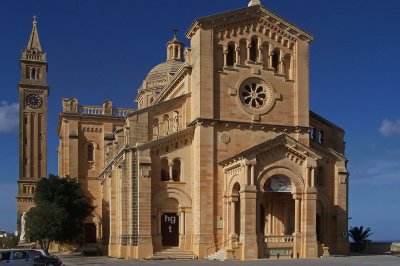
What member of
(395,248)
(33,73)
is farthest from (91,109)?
(395,248)

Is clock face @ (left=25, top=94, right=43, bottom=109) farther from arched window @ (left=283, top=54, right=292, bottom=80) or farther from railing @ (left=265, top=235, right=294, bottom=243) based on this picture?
railing @ (left=265, top=235, right=294, bottom=243)

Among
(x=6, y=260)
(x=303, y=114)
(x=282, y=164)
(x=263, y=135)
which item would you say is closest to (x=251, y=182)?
(x=282, y=164)

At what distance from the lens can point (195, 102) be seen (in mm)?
41875

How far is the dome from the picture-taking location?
66125mm

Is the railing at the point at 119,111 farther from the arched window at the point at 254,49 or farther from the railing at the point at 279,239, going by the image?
the railing at the point at 279,239

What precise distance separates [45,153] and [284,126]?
39256 millimetres

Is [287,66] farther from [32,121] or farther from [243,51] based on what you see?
[32,121]

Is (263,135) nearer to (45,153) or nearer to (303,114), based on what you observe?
(303,114)

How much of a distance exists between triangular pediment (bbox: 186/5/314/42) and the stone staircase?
52.7 ft

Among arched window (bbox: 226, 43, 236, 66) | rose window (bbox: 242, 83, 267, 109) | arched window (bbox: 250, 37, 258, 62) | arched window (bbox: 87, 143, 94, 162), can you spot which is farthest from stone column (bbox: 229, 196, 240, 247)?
arched window (bbox: 87, 143, 94, 162)

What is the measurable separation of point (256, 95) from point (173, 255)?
13.3 m

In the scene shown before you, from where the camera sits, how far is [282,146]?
39.4m

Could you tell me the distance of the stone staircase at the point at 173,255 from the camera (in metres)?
39.3

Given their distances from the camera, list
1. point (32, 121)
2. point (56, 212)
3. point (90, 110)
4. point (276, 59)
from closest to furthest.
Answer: point (276, 59) < point (56, 212) < point (90, 110) < point (32, 121)
